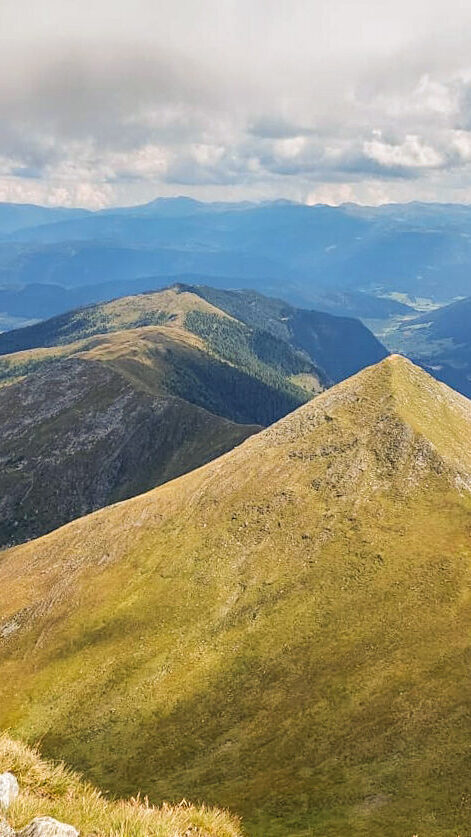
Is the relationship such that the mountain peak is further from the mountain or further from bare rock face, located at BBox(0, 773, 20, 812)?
bare rock face, located at BBox(0, 773, 20, 812)

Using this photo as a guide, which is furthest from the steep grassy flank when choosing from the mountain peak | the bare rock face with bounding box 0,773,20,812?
the mountain peak

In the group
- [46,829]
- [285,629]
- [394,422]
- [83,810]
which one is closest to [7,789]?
[83,810]

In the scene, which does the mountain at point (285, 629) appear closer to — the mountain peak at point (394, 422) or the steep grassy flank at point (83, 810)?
the mountain peak at point (394, 422)

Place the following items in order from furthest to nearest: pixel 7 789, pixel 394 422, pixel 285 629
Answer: pixel 394 422, pixel 285 629, pixel 7 789

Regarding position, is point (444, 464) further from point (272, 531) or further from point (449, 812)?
point (449, 812)

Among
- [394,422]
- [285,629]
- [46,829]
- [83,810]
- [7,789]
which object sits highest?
[46,829]

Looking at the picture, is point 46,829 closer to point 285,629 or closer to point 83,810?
point 83,810

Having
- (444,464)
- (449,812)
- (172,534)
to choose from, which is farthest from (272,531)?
(449,812)
